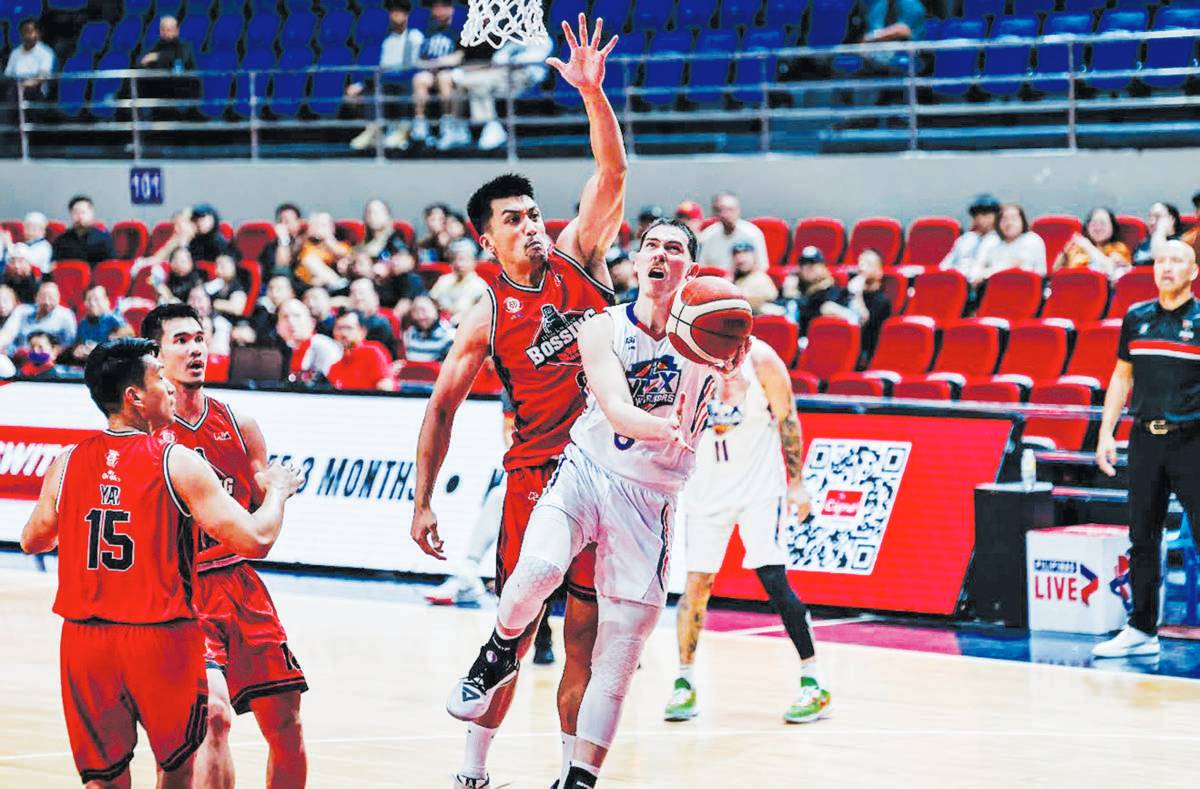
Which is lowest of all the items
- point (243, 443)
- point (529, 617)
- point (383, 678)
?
point (383, 678)

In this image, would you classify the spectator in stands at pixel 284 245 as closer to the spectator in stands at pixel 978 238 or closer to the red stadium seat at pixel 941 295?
the red stadium seat at pixel 941 295

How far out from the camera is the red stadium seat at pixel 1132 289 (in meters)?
13.2

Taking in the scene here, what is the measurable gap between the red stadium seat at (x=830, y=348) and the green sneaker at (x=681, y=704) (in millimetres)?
5465

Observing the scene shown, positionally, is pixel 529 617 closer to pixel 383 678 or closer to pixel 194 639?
pixel 194 639

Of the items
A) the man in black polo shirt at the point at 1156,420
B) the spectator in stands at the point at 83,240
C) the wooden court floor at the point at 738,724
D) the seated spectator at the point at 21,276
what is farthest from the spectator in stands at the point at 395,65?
the man in black polo shirt at the point at 1156,420

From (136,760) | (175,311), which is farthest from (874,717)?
(175,311)

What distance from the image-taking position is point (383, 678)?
9.55 meters

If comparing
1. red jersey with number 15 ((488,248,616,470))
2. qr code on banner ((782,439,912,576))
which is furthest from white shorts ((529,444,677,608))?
qr code on banner ((782,439,912,576))

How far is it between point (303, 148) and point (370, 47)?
1307 millimetres

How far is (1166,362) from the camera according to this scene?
31.6 ft

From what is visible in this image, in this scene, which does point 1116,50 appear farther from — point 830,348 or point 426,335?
point 426,335

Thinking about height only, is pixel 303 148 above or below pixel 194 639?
above

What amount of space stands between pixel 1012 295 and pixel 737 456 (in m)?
5.77

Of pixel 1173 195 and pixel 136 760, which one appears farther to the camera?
pixel 1173 195
